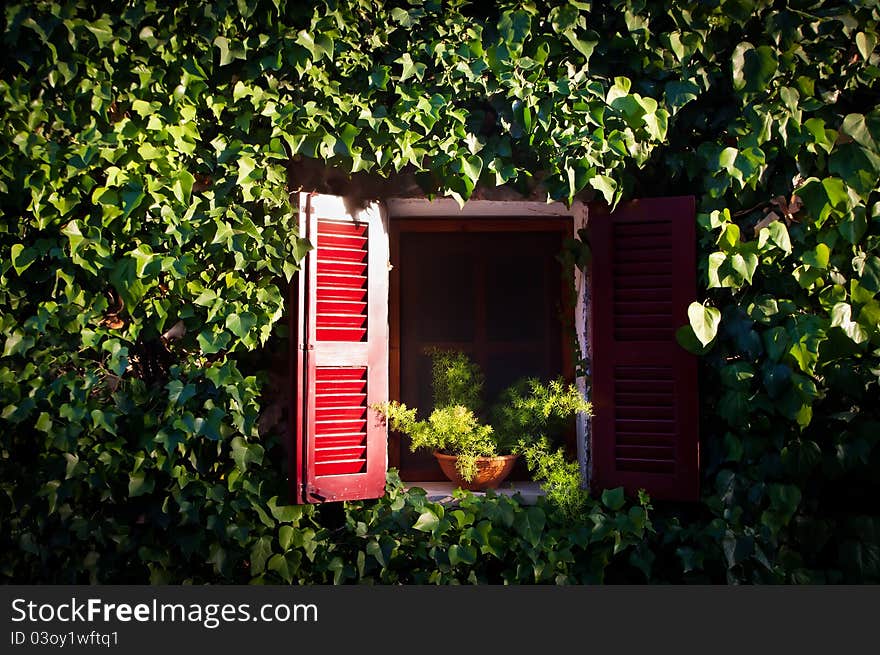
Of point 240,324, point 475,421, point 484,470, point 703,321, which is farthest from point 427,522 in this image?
point 703,321

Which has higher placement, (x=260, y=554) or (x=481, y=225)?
(x=481, y=225)

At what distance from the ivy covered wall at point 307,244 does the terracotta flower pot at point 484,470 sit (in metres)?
0.34

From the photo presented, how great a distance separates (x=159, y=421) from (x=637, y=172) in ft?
8.02

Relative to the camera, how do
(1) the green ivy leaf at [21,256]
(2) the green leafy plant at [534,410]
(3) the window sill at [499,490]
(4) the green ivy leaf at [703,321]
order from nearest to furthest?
(4) the green ivy leaf at [703,321] → (1) the green ivy leaf at [21,256] → (2) the green leafy plant at [534,410] → (3) the window sill at [499,490]

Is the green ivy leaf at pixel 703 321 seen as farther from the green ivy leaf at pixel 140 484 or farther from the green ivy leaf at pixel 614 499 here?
the green ivy leaf at pixel 140 484

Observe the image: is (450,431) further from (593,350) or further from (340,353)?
(593,350)

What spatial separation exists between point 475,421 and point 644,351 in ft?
2.80

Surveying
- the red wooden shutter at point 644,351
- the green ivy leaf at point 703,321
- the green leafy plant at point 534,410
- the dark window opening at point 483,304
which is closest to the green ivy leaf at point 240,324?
the dark window opening at point 483,304

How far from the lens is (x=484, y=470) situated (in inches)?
143

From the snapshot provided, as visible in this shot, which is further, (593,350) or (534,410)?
(534,410)

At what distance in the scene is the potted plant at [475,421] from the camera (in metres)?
Answer: 3.54

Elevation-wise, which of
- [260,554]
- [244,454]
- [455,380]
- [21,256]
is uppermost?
[21,256]

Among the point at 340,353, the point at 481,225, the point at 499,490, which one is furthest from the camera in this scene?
the point at 481,225

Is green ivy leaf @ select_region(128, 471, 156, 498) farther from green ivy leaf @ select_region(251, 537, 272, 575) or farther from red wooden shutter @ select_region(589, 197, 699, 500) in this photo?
red wooden shutter @ select_region(589, 197, 699, 500)
